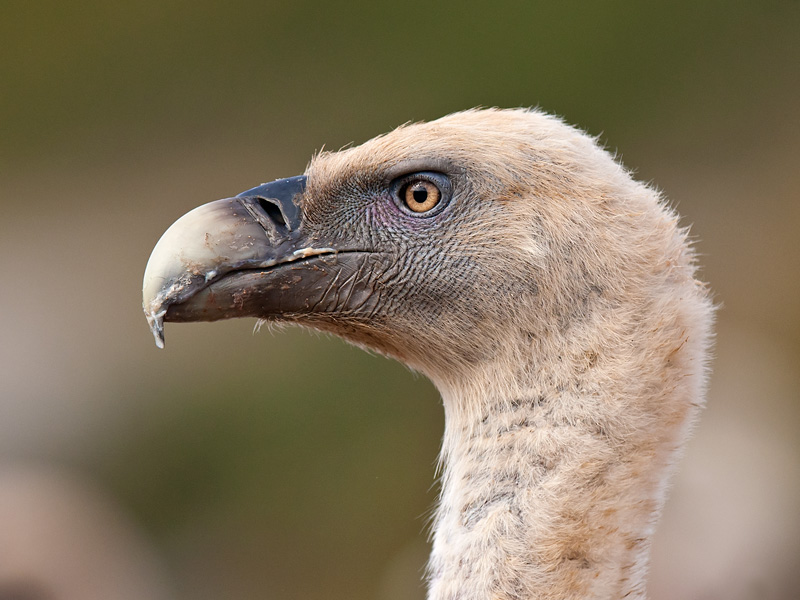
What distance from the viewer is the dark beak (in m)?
2.49

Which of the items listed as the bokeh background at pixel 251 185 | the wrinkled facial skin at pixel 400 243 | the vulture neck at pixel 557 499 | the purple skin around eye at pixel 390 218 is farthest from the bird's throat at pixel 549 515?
the bokeh background at pixel 251 185

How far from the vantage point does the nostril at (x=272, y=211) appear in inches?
106

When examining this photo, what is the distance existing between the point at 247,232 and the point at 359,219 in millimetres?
365

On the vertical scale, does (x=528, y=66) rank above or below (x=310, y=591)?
above

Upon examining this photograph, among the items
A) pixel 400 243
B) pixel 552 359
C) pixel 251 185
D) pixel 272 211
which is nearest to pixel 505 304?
pixel 552 359

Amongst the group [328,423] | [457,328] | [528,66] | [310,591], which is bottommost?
[457,328]

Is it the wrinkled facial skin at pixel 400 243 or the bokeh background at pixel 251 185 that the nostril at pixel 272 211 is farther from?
the bokeh background at pixel 251 185

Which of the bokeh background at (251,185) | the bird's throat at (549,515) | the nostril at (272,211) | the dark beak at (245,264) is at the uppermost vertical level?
the bokeh background at (251,185)

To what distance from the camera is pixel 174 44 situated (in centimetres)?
923

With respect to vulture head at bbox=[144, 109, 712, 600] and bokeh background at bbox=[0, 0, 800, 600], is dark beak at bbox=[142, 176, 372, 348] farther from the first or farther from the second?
bokeh background at bbox=[0, 0, 800, 600]

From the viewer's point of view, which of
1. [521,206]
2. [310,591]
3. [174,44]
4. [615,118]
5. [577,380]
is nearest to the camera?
[577,380]

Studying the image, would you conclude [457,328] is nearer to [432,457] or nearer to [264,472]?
[432,457]

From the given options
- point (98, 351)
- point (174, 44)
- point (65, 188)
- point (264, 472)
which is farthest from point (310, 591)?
point (174, 44)

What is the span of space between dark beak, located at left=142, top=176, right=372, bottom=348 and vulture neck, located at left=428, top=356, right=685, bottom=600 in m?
0.62
